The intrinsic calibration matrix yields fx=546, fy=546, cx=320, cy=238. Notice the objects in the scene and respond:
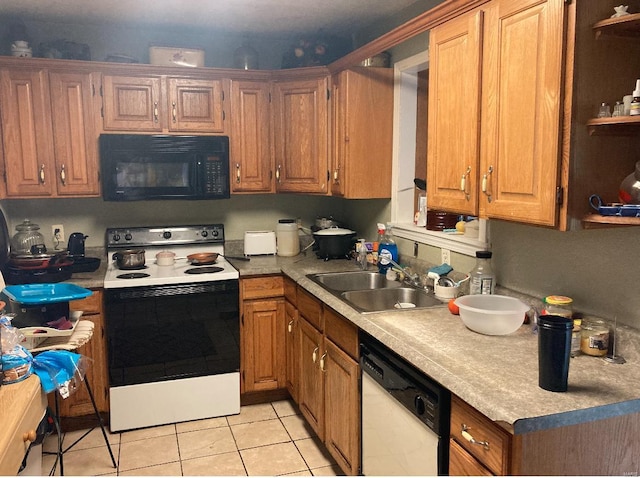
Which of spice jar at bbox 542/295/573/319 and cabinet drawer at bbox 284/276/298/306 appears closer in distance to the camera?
spice jar at bbox 542/295/573/319

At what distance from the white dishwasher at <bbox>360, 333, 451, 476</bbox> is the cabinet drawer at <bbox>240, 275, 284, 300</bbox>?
1.21 metres

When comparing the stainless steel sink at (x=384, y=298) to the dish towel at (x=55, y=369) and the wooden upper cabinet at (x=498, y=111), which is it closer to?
the wooden upper cabinet at (x=498, y=111)

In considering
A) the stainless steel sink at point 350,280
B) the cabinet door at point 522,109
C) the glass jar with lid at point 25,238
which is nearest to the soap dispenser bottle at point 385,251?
the stainless steel sink at point 350,280

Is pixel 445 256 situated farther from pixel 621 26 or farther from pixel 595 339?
pixel 621 26

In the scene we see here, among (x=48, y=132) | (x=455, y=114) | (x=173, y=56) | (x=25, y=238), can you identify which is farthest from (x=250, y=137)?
(x=455, y=114)

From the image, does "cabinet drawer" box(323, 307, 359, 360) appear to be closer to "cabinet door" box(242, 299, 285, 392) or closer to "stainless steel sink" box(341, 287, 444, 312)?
"stainless steel sink" box(341, 287, 444, 312)

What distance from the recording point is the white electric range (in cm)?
306

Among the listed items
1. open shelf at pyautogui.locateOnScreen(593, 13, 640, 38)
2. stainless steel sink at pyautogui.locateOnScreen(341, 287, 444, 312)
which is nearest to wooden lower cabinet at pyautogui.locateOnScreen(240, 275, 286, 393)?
stainless steel sink at pyautogui.locateOnScreen(341, 287, 444, 312)

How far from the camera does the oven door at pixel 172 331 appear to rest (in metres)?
3.05

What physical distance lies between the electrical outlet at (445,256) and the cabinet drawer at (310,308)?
668 mm

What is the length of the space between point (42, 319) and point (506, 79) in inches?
80.7

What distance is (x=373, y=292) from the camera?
277cm

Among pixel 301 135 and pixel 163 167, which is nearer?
pixel 163 167

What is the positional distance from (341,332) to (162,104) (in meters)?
1.88
